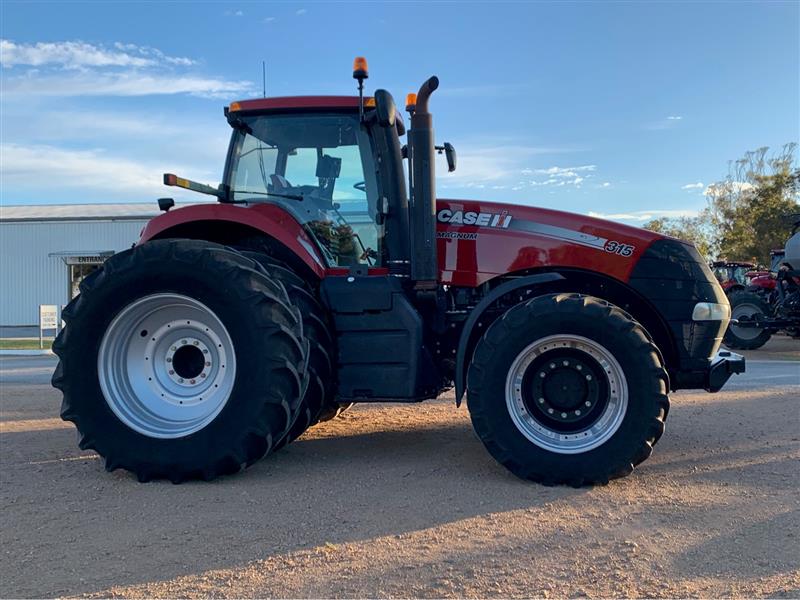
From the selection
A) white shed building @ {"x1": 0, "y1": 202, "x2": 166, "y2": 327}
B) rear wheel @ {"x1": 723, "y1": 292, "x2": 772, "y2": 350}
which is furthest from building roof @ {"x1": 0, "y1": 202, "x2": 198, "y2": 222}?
rear wheel @ {"x1": 723, "y1": 292, "x2": 772, "y2": 350}

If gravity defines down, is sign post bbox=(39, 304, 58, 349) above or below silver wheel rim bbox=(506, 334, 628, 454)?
below

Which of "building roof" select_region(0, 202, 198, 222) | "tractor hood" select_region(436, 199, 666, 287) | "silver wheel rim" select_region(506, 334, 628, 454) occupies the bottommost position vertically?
"silver wheel rim" select_region(506, 334, 628, 454)

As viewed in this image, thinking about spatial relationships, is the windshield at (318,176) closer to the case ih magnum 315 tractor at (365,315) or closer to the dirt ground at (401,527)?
the case ih magnum 315 tractor at (365,315)

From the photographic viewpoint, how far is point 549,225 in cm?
436

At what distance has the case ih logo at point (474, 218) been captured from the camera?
4426mm

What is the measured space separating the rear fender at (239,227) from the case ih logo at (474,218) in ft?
3.05

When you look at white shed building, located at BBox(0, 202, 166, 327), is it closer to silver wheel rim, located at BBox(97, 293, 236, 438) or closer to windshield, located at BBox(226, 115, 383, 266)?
windshield, located at BBox(226, 115, 383, 266)

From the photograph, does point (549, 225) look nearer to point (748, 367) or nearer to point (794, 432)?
point (794, 432)

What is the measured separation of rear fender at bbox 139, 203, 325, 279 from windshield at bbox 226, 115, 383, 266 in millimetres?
131

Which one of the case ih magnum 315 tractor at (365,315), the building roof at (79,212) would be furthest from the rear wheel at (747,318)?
the building roof at (79,212)

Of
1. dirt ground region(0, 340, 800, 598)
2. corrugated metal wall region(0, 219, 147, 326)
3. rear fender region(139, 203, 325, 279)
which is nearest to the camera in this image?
dirt ground region(0, 340, 800, 598)

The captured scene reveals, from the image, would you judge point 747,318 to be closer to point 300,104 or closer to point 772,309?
point 772,309

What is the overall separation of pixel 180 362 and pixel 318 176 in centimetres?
163

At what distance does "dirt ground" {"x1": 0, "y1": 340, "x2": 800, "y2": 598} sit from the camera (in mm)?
2633
